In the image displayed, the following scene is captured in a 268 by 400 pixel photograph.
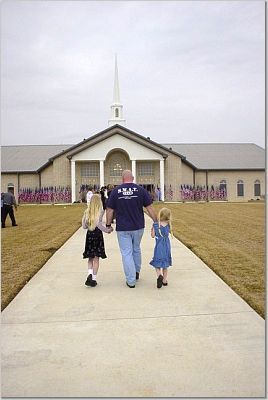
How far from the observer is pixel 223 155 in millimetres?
50562

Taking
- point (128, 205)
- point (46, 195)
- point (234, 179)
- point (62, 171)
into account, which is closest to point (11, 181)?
point (46, 195)

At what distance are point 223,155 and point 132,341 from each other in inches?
1879

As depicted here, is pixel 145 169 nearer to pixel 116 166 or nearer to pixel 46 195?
pixel 116 166

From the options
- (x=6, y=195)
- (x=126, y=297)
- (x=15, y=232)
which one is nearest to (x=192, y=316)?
(x=126, y=297)

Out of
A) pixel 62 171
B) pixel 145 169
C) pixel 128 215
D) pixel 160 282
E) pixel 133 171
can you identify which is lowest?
pixel 160 282

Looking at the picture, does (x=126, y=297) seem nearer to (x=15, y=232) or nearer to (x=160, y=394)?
(x=160, y=394)

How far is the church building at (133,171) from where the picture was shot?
144 feet

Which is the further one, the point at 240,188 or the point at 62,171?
the point at 240,188

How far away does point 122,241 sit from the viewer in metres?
7.09

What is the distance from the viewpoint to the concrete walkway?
3.61 m

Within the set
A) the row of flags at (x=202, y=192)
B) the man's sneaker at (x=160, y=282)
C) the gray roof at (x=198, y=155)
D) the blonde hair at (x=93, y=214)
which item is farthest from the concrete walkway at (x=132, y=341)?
the gray roof at (x=198, y=155)

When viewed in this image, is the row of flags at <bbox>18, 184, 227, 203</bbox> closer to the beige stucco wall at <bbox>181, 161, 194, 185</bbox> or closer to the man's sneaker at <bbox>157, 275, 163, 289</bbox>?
the beige stucco wall at <bbox>181, 161, 194, 185</bbox>

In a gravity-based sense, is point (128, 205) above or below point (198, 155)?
below

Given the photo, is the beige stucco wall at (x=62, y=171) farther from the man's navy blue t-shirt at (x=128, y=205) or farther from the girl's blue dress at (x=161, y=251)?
the girl's blue dress at (x=161, y=251)
